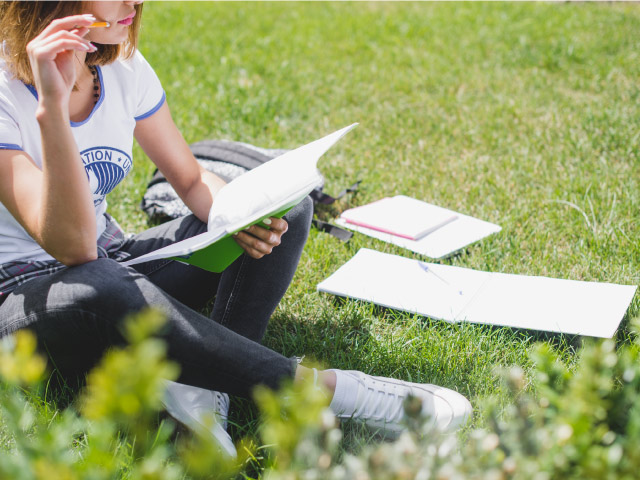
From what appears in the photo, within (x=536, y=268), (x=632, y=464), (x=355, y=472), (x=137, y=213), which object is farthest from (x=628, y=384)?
(x=137, y=213)

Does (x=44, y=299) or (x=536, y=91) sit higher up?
(x=44, y=299)

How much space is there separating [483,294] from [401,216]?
700 mm

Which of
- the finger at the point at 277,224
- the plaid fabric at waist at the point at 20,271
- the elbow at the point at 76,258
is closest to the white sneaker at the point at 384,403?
the finger at the point at 277,224

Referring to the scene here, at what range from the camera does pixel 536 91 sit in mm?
4344

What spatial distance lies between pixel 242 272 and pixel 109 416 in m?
1.14

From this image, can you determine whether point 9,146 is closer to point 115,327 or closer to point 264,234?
point 115,327

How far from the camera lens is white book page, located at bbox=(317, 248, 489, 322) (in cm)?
219

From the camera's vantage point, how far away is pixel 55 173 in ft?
4.80

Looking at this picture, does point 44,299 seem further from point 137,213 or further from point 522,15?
point 522,15

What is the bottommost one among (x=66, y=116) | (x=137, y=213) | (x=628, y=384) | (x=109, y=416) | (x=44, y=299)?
(x=137, y=213)

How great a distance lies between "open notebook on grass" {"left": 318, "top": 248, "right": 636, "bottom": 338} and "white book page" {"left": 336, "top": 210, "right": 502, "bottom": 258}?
0.14 meters

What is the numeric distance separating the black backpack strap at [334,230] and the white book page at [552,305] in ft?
2.24

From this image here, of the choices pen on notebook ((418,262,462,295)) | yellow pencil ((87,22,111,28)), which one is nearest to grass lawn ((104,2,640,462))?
pen on notebook ((418,262,462,295))

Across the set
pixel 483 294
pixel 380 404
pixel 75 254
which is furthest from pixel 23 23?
pixel 483 294
